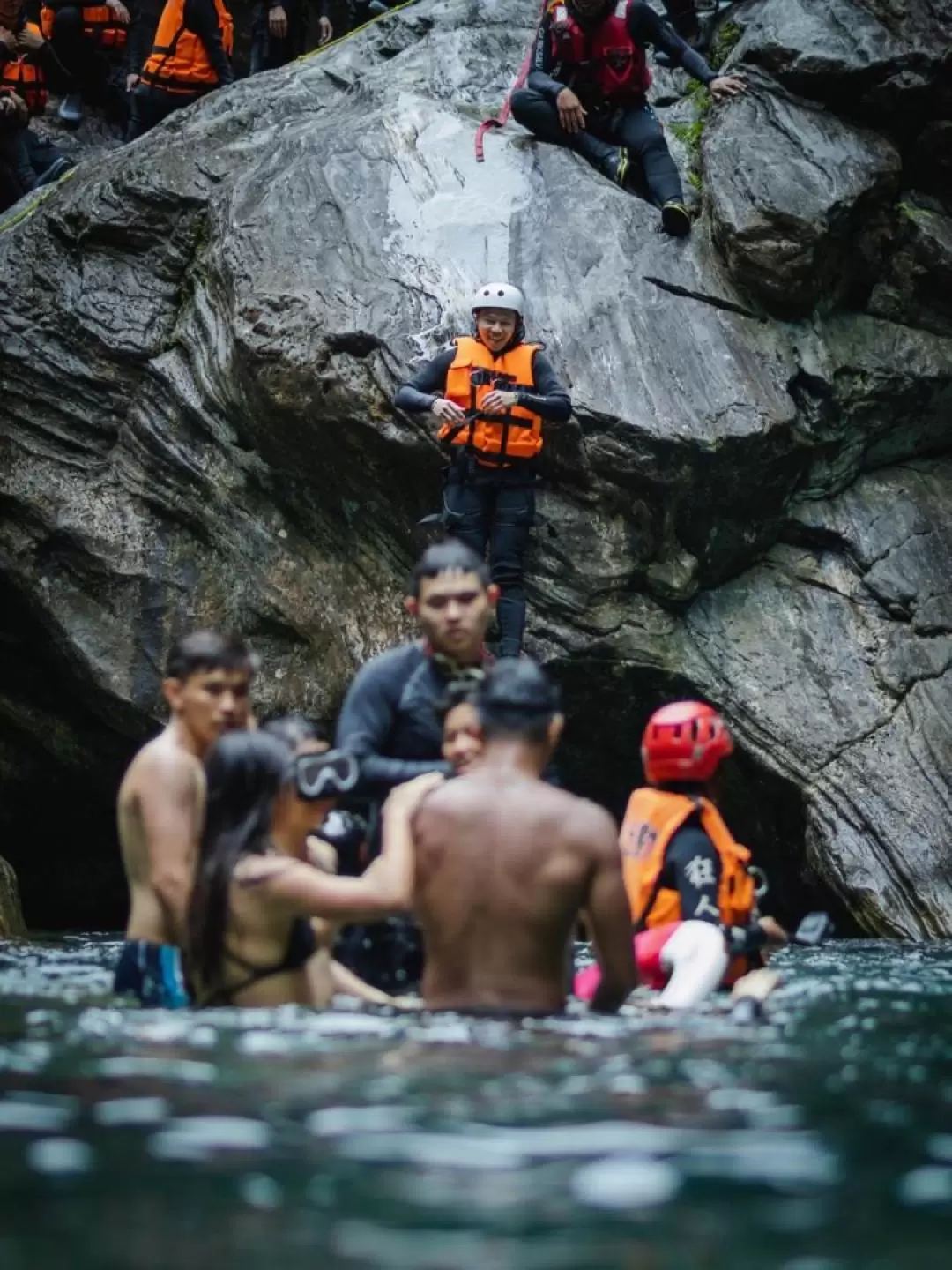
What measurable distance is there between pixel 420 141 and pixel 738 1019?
9.41 metres

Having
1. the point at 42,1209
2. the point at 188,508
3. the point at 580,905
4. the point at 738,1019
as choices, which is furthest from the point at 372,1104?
the point at 188,508

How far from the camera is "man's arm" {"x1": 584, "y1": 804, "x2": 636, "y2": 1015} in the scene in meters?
5.36

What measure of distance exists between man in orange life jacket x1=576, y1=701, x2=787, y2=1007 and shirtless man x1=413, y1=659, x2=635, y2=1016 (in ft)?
3.67


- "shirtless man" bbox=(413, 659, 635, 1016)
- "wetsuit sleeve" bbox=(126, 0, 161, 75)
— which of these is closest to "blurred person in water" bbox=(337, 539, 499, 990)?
"shirtless man" bbox=(413, 659, 635, 1016)

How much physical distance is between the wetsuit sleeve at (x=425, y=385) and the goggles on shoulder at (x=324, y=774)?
5640 mm

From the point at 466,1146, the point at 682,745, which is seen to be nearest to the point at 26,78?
the point at 682,745

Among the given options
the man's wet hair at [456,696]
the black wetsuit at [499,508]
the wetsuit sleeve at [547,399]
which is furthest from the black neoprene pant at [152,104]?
the man's wet hair at [456,696]

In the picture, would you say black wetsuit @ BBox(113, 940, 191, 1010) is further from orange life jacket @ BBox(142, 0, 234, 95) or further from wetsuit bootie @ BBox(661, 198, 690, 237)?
orange life jacket @ BBox(142, 0, 234, 95)

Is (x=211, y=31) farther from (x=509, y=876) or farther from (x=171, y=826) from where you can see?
(x=509, y=876)

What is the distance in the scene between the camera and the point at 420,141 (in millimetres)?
13461

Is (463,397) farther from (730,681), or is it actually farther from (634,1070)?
(634,1070)

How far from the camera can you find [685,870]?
6.73 metres

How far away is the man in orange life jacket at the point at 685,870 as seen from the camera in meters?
6.58

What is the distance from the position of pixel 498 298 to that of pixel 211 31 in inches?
247
